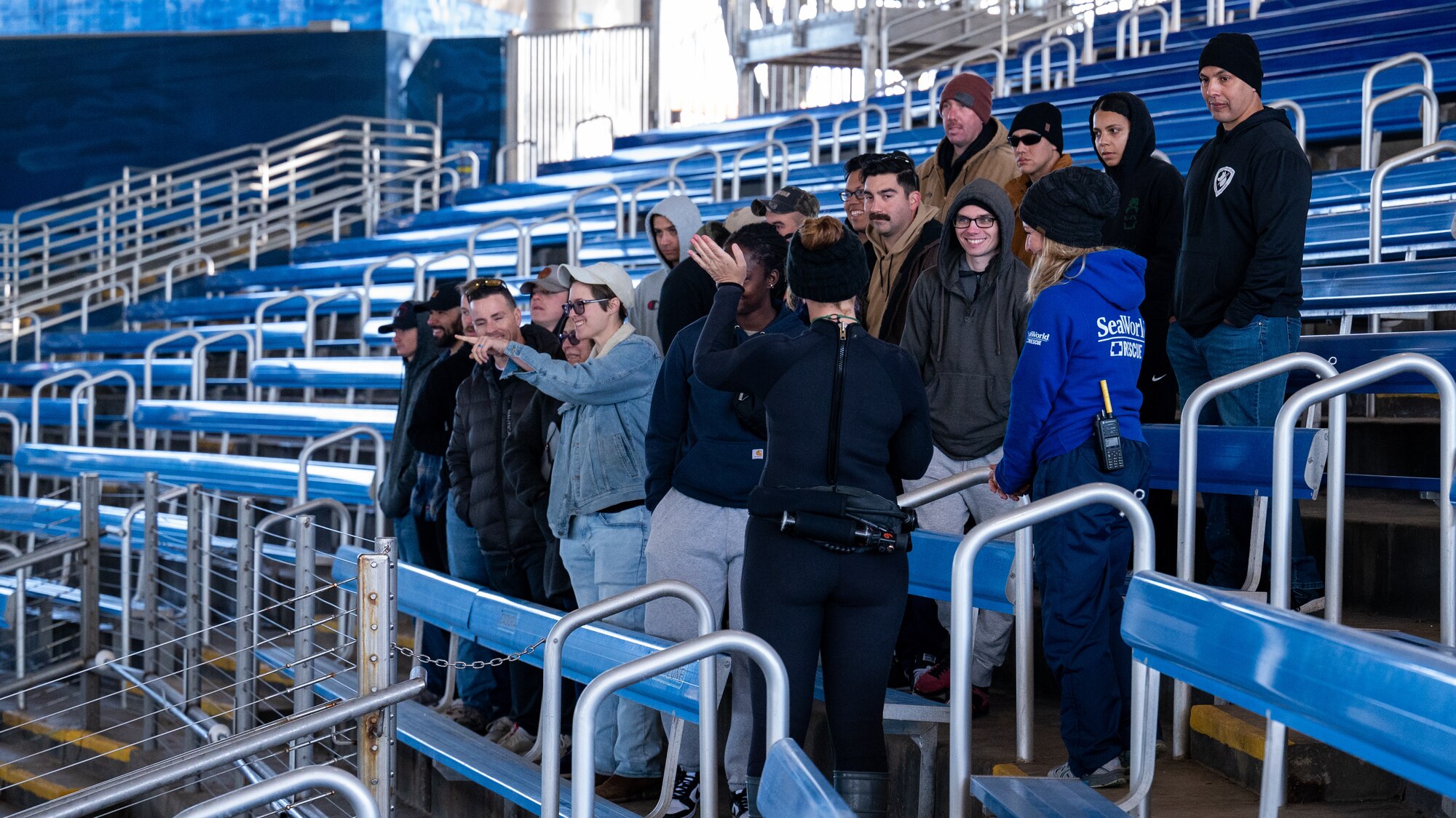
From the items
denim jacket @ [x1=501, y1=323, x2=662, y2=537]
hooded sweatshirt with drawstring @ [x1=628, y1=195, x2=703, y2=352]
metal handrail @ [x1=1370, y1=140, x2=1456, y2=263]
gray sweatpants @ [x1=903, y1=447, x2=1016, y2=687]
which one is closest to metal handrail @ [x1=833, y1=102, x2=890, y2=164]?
metal handrail @ [x1=1370, y1=140, x2=1456, y2=263]

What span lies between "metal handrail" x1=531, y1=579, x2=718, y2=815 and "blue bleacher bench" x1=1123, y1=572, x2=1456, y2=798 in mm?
808

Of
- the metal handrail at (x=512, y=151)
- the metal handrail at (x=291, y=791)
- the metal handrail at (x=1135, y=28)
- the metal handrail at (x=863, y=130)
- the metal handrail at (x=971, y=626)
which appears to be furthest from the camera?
the metal handrail at (x=512, y=151)

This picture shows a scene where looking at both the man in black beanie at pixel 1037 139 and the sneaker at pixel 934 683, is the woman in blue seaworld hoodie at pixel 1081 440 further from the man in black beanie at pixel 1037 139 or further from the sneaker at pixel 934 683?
the man in black beanie at pixel 1037 139

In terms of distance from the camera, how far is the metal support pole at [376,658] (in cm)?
361

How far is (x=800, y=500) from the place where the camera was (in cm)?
286

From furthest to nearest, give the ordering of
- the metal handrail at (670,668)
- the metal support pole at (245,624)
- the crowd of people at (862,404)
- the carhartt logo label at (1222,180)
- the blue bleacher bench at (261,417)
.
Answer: the blue bleacher bench at (261,417) < the metal support pole at (245,624) < the carhartt logo label at (1222,180) < the crowd of people at (862,404) < the metal handrail at (670,668)

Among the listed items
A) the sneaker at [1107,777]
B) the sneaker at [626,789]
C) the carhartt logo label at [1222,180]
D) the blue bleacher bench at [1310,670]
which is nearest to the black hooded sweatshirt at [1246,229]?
the carhartt logo label at [1222,180]

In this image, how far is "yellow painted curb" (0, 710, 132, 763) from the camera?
19.5 ft

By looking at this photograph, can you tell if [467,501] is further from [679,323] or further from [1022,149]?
[1022,149]

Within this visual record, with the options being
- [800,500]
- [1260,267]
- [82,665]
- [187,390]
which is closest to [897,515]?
[800,500]

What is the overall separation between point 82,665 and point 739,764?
424 centimetres

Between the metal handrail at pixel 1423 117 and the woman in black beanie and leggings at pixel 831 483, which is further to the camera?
the metal handrail at pixel 1423 117

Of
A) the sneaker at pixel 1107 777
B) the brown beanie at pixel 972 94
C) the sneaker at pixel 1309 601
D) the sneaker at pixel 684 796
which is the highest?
the brown beanie at pixel 972 94

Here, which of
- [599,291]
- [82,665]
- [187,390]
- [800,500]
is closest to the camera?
[800,500]
